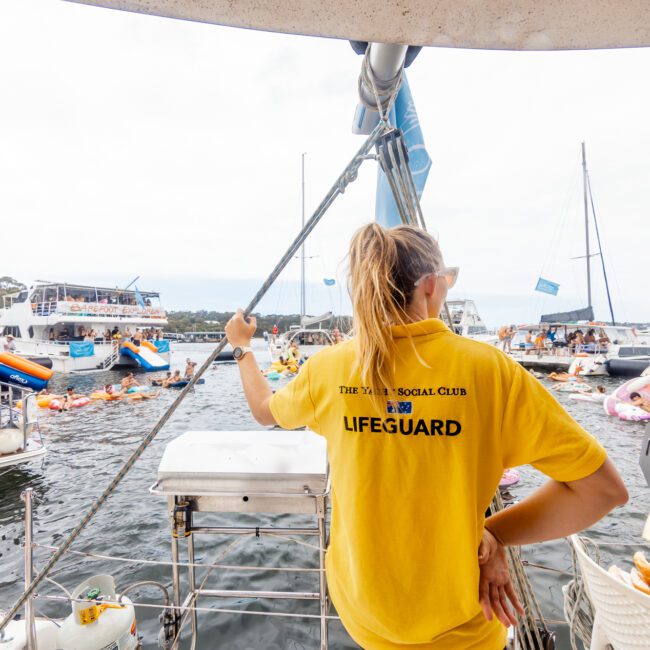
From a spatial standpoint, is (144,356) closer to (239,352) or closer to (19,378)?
(19,378)

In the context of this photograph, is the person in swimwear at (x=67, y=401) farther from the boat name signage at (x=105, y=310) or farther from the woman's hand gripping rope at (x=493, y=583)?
the woman's hand gripping rope at (x=493, y=583)

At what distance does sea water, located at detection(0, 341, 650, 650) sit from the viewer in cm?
399

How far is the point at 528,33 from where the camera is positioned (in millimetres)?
1300

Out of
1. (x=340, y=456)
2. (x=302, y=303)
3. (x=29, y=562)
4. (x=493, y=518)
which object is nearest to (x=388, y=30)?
(x=340, y=456)

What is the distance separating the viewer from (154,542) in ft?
19.4

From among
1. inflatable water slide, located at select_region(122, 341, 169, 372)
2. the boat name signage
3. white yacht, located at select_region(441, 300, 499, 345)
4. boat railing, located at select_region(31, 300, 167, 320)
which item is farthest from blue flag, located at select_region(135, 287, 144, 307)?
white yacht, located at select_region(441, 300, 499, 345)

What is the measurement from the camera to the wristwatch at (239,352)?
5.24 feet

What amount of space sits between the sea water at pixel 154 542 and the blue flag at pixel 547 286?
53.7 ft

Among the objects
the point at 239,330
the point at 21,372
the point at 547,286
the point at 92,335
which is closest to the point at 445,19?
the point at 239,330

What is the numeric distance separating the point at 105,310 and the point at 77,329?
249cm

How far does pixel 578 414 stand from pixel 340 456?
16.9 metres

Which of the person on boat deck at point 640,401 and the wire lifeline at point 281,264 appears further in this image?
the person on boat deck at point 640,401

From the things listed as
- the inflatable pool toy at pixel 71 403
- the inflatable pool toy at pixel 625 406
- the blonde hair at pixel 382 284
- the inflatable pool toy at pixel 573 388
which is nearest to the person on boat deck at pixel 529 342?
the inflatable pool toy at pixel 573 388

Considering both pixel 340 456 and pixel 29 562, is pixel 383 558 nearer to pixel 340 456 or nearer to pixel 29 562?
pixel 340 456
